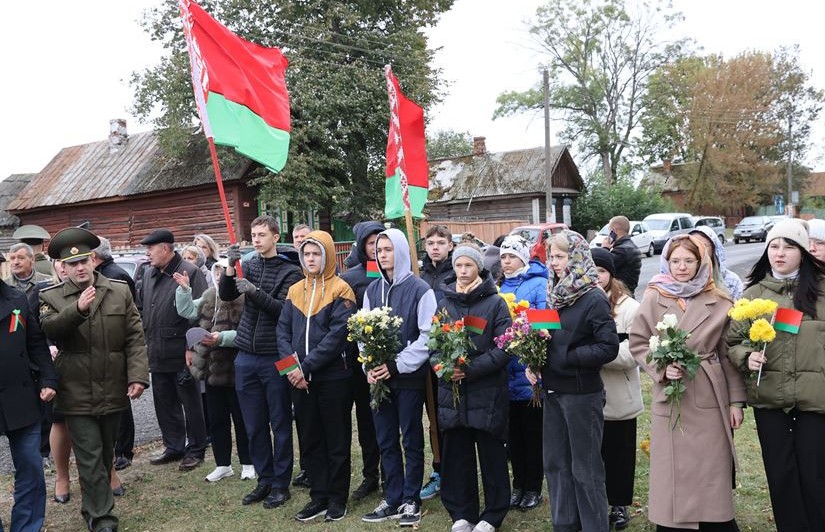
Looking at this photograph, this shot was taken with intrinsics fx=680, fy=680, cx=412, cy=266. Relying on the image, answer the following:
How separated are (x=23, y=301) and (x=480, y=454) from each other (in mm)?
3372

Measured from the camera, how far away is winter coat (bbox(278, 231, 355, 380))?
5.03 metres

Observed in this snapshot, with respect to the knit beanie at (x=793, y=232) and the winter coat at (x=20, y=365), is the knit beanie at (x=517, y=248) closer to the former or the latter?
the knit beanie at (x=793, y=232)

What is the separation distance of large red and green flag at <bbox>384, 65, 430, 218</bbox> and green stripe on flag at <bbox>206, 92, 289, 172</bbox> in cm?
106

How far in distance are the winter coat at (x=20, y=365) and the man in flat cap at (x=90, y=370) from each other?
0.12 metres

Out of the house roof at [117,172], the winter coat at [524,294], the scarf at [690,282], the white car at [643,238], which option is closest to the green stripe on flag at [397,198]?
the winter coat at [524,294]

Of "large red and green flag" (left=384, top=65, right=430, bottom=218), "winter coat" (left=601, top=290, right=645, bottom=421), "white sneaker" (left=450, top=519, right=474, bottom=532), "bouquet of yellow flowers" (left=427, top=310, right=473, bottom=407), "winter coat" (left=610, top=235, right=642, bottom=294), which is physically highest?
"large red and green flag" (left=384, top=65, right=430, bottom=218)

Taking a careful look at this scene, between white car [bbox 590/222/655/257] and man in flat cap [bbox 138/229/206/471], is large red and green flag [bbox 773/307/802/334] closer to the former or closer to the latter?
man in flat cap [bbox 138/229/206/471]

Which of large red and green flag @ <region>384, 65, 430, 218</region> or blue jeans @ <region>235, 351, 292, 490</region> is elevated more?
large red and green flag @ <region>384, 65, 430, 218</region>

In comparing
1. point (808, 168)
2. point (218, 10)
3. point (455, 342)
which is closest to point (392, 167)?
point (455, 342)

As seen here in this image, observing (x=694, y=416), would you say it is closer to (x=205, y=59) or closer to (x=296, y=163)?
(x=205, y=59)

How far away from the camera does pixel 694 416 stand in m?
3.94

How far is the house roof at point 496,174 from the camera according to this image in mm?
36406

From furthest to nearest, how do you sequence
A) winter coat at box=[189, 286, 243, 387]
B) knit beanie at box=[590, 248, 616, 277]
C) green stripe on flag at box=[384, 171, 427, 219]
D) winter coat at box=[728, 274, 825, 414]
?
green stripe on flag at box=[384, 171, 427, 219] → winter coat at box=[189, 286, 243, 387] → knit beanie at box=[590, 248, 616, 277] → winter coat at box=[728, 274, 825, 414]

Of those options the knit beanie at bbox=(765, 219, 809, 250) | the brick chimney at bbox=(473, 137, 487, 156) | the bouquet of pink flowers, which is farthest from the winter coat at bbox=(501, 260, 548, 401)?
the brick chimney at bbox=(473, 137, 487, 156)
